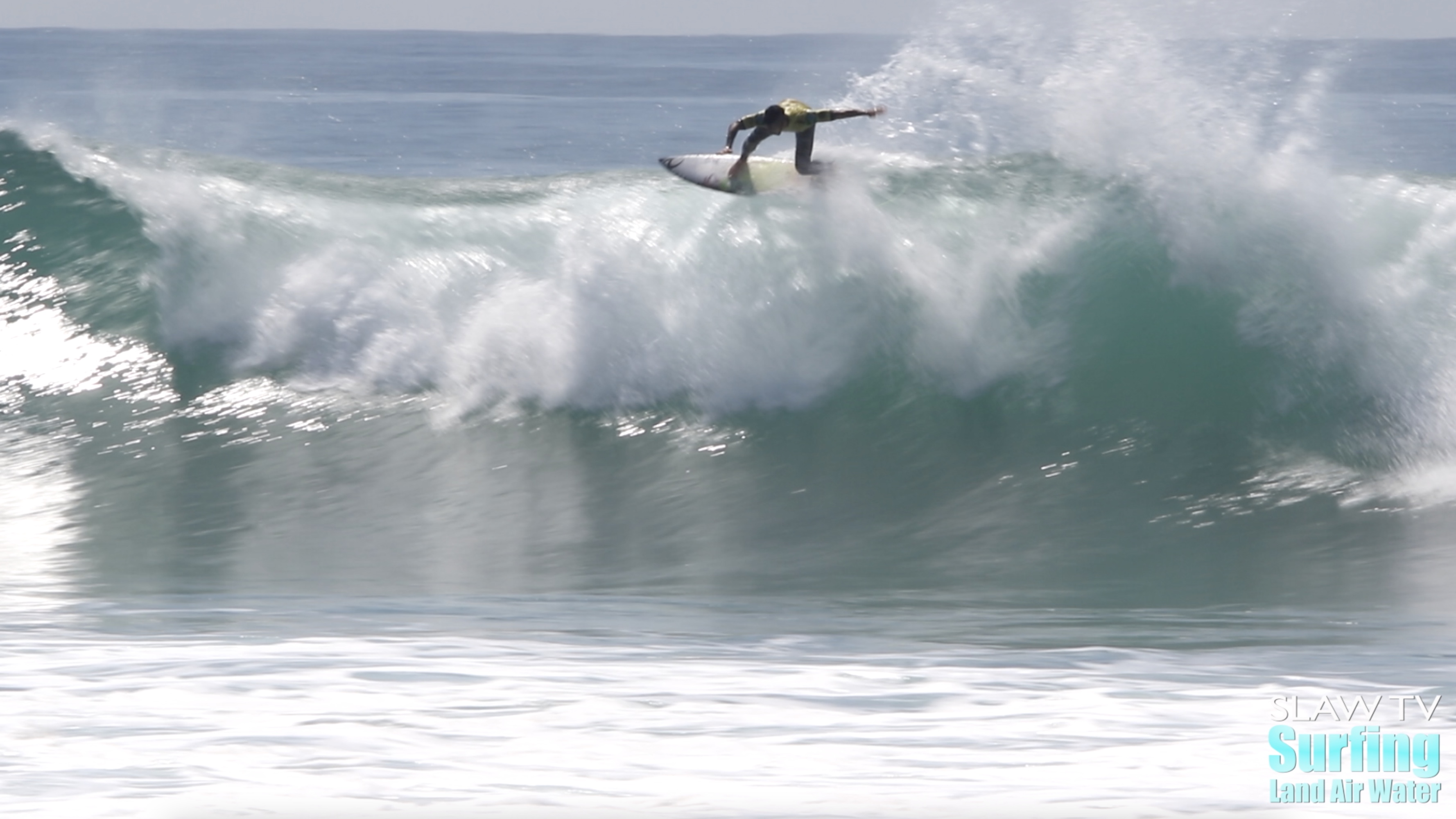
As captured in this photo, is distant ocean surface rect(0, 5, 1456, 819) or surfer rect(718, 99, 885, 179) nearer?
distant ocean surface rect(0, 5, 1456, 819)

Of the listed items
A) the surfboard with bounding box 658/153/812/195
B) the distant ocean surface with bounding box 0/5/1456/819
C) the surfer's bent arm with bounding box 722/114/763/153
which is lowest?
the distant ocean surface with bounding box 0/5/1456/819

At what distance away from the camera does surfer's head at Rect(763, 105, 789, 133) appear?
800 cm

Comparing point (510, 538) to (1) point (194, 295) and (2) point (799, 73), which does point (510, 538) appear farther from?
(2) point (799, 73)

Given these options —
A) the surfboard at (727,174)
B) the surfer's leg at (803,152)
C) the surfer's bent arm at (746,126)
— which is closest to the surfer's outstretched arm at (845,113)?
the surfer's bent arm at (746,126)

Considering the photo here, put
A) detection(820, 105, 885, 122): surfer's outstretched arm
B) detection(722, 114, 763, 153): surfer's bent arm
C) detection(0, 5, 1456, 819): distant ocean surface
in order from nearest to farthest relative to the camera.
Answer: detection(0, 5, 1456, 819): distant ocean surface < detection(820, 105, 885, 122): surfer's outstretched arm < detection(722, 114, 763, 153): surfer's bent arm

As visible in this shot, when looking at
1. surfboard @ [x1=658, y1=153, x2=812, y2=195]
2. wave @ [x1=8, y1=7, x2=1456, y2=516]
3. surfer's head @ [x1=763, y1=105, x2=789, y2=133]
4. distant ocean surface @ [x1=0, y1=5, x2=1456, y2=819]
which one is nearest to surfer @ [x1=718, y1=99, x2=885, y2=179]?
surfer's head @ [x1=763, y1=105, x2=789, y2=133]

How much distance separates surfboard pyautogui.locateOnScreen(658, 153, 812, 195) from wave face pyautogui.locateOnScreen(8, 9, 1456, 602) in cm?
28

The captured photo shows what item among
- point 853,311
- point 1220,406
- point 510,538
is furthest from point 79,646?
point 1220,406

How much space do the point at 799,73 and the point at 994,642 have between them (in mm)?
59370

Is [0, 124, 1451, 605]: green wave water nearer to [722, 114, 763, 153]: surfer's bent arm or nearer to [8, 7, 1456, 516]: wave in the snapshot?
[8, 7, 1456, 516]: wave

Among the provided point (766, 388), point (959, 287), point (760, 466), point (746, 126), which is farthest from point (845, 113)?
point (760, 466)

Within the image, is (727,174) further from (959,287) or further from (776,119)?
(959,287)

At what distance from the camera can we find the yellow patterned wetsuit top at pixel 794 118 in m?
8.02

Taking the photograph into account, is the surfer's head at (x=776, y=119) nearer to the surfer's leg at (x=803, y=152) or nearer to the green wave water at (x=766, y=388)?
the surfer's leg at (x=803, y=152)
